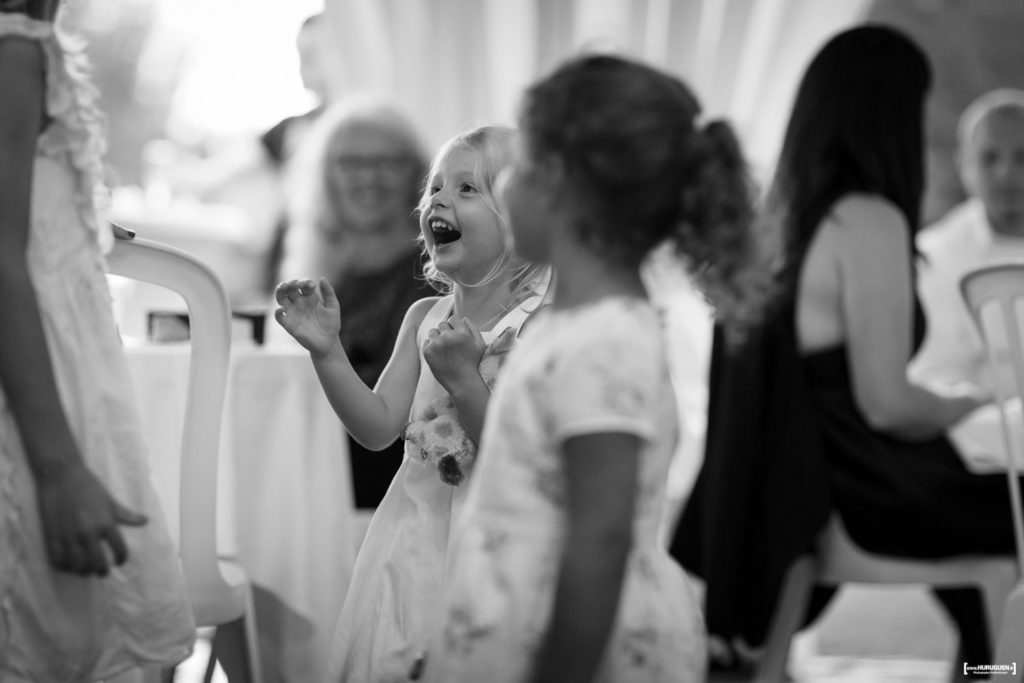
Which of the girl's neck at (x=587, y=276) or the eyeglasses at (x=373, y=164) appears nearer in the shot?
the girl's neck at (x=587, y=276)

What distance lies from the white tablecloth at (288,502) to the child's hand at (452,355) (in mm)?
1104

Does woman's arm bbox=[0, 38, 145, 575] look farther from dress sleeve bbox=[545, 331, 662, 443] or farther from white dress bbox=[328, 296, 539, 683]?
dress sleeve bbox=[545, 331, 662, 443]

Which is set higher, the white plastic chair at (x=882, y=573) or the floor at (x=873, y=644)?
the white plastic chair at (x=882, y=573)

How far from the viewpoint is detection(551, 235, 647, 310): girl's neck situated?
1.13m

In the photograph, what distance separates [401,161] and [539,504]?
6.75 feet

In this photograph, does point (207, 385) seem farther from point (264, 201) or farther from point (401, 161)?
point (264, 201)

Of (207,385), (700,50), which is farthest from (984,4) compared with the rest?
(207,385)

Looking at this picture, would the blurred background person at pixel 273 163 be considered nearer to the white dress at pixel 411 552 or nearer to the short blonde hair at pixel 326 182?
the short blonde hair at pixel 326 182

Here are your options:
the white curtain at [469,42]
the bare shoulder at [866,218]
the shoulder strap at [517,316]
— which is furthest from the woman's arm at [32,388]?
the white curtain at [469,42]

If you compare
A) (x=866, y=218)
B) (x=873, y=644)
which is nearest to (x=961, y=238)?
(x=873, y=644)

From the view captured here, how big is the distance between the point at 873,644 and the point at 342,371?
9.31 feet

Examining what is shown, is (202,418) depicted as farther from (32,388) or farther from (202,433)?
(32,388)

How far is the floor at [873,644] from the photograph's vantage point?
3.16m

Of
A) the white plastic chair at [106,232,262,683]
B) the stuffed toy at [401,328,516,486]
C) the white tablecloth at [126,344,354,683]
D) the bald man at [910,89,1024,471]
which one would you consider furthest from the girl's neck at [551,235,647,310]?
the bald man at [910,89,1024,471]
